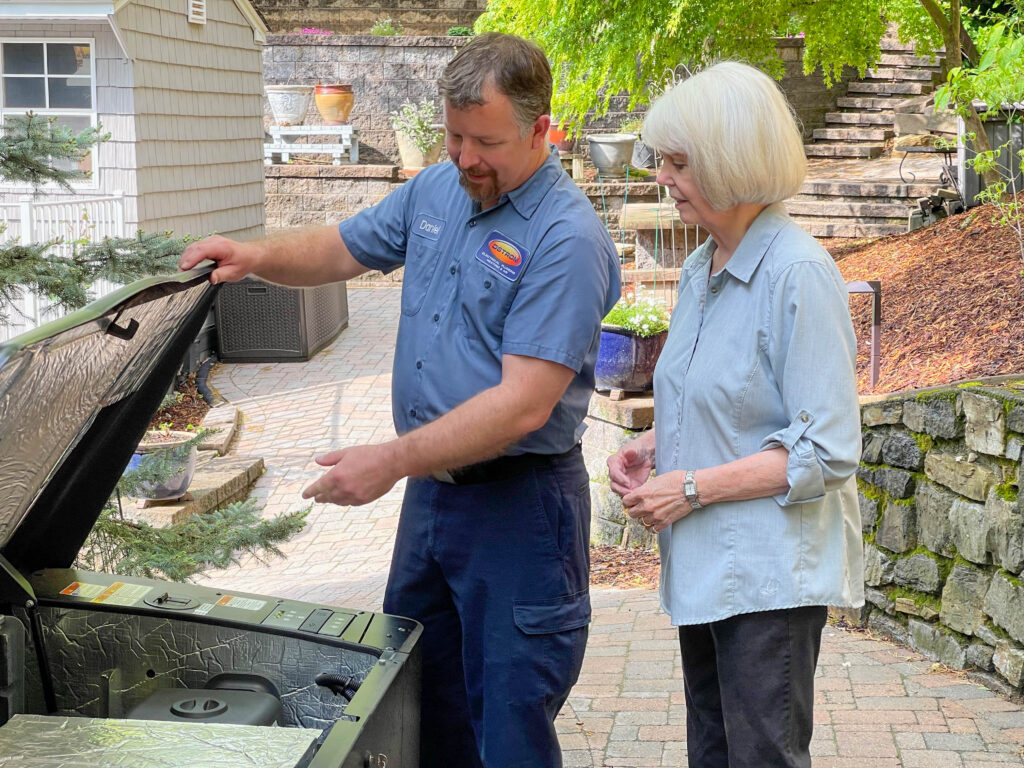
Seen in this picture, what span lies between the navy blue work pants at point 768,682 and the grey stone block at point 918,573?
7.92 feet

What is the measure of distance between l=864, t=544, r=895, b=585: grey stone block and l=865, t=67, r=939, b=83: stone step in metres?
13.3

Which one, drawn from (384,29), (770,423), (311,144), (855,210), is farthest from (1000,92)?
(384,29)

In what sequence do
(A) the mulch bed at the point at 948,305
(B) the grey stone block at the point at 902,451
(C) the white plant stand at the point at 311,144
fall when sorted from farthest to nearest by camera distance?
(C) the white plant stand at the point at 311,144
(A) the mulch bed at the point at 948,305
(B) the grey stone block at the point at 902,451

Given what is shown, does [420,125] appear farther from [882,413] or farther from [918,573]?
[918,573]

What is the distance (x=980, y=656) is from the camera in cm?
405

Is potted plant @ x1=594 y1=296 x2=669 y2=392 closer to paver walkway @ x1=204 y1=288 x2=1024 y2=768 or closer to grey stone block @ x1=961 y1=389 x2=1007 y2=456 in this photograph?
paver walkway @ x1=204 y1=288 x2=1024 y2=768

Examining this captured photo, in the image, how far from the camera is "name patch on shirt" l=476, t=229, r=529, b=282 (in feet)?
7.59

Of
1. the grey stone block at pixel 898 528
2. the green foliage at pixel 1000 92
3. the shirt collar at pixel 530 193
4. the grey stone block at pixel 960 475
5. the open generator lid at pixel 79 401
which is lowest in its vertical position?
the grey stone block at pixel 898 528

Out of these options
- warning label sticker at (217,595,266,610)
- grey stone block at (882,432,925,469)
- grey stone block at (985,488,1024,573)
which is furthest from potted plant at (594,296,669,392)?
warning label sticker at (217,595,266,610)

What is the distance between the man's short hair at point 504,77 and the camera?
87.7 inches

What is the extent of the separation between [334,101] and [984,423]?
48.4ft

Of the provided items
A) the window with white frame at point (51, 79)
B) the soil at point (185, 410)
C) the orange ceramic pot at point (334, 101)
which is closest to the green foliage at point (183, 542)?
the soil at point (185, 410)

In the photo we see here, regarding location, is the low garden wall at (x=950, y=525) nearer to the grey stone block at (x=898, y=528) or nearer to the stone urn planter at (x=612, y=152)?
the grey stone block at (x=898, y=528)

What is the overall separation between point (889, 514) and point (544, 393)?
2776mm
